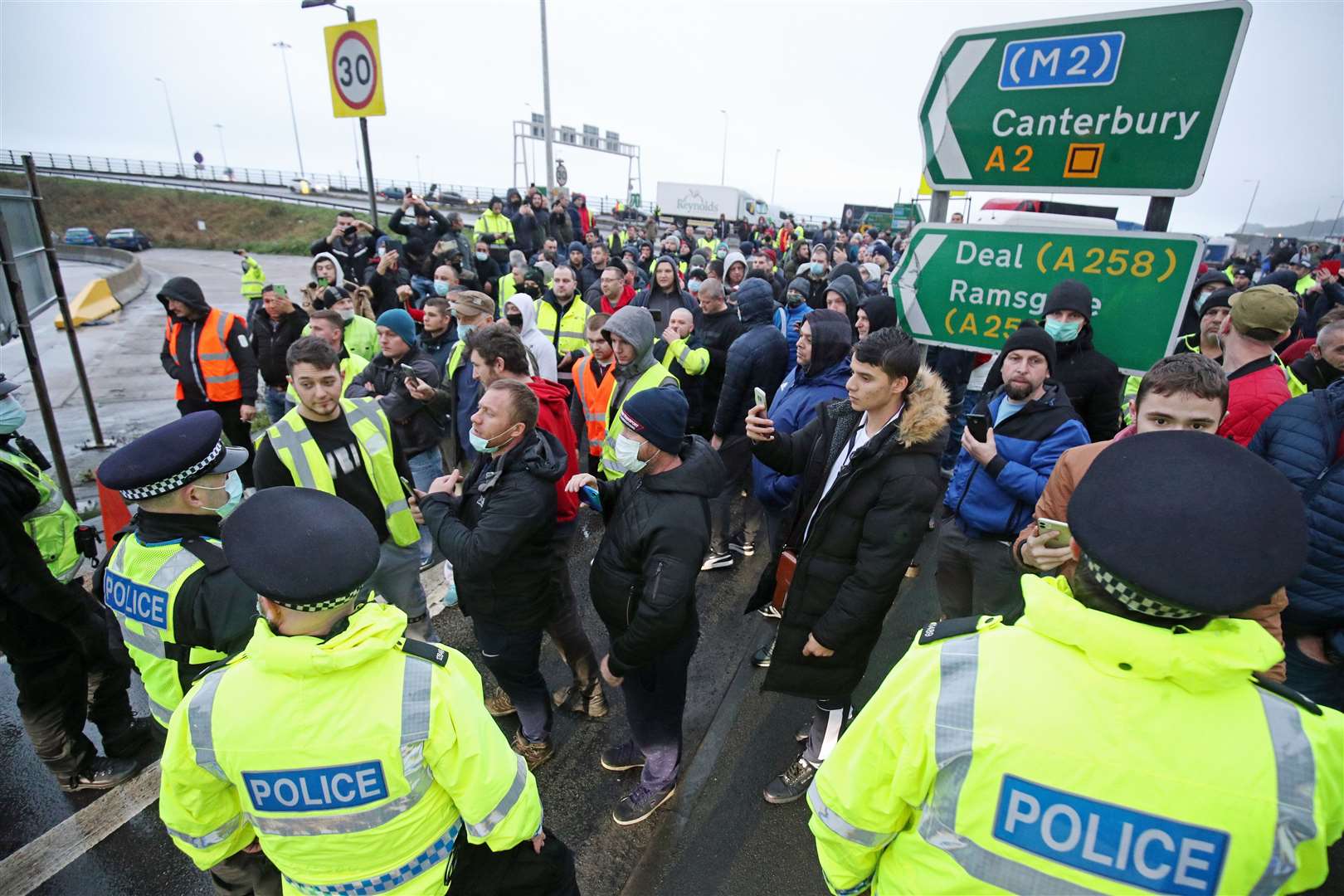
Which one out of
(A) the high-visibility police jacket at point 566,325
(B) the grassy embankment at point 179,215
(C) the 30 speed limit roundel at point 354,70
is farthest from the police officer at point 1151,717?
(B) the grassy embankment at point 179,215

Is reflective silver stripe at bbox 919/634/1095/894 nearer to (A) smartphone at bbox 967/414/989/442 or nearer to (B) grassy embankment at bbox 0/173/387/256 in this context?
(A) smartphone at bbox 967/414/989/442

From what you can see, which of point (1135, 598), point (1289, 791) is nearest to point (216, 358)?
point (1135, 598)

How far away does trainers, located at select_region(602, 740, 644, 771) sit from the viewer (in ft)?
10.6

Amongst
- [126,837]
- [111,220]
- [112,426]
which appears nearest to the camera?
[126,837]

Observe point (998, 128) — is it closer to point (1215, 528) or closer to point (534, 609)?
point (1215, 528)

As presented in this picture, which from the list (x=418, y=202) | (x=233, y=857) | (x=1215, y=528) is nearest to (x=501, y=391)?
(x=233, y=857)

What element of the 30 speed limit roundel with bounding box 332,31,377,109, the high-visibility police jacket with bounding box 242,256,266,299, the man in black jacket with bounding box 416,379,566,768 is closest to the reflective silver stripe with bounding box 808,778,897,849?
the man in black jacket with bounding box 416,379,566,768

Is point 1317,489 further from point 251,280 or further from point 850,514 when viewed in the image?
point 251,280

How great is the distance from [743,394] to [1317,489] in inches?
122

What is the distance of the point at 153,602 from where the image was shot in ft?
6.97

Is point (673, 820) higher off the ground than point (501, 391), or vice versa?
point (501, 391)

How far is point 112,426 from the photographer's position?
8039mm

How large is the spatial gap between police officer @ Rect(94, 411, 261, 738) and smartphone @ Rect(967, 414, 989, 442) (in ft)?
10.1

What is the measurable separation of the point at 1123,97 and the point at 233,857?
4.31m
